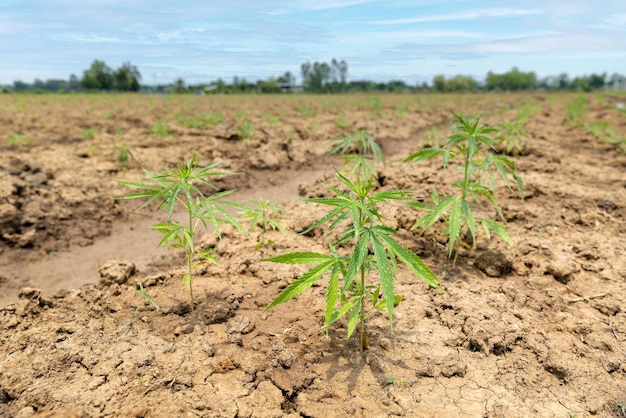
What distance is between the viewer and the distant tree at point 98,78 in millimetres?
60781

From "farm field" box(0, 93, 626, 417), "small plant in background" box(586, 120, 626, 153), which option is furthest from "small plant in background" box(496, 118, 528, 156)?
"small plant in background" box(586, 120, 626, 153)

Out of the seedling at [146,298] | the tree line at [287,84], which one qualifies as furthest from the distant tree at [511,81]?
the seedling at [146,298]

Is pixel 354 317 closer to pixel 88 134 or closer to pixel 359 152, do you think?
pixel 359 152

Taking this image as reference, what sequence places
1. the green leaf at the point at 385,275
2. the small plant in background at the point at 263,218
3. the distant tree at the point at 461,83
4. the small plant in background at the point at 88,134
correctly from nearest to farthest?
the green leaf at the point at 385,275 < the small plant in background at the point at 263,218 < the small plant in background at the point at 88,134 < the distant tree at the point at 461,83

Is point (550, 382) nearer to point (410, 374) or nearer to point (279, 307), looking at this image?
point (410, 374)

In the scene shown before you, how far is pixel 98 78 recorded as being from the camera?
6150 centimetres

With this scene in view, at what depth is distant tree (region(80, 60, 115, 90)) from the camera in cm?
6078

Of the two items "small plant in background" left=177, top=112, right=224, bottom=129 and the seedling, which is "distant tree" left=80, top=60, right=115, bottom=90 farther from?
the seedling

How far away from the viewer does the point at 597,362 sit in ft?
7.97

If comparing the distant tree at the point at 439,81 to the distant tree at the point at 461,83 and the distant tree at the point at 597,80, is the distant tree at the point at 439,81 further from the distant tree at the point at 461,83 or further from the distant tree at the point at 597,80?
the distant tree at the point at 597,80

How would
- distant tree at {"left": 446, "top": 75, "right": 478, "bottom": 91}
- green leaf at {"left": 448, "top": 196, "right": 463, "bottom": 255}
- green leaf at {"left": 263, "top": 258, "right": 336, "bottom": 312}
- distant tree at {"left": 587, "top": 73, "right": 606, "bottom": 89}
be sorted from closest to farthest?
1. green leaf at {"left": 263, "top": 258, "right": 336, "bottom": 312}
2. green leaf at {"left": 448, "top": 196, "right": 463, "bottom": 255}
3. distant tree at {"left": 446, "top": 75, "right": 478, "bottom": 91}
4. distant tree at {"left": 587, "top": 73, "right": 606, "bottom": 89}

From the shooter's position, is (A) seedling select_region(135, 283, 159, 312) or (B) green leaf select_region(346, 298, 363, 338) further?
(A) seedling select_region(135, 283, 159, 312)

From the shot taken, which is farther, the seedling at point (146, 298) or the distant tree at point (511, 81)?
the distant tree at point (511, 81)

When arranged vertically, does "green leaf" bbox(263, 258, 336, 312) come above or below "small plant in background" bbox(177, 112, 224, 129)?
below
